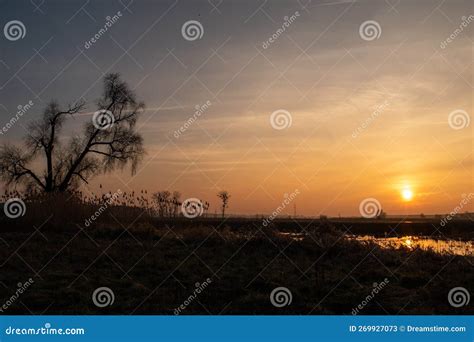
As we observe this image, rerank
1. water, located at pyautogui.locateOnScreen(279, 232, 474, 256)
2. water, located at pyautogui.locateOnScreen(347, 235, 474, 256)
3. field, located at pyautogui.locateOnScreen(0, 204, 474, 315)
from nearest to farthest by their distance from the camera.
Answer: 1. field, located at pyautogui.locateOnScreen(0, 204, 474, 315)
2. water, located at pyautogui.locateOnScreen(279, 232, 474, 256)
3. water, located at pyautogui.locateOnScreen(347, 235, 474, 256)

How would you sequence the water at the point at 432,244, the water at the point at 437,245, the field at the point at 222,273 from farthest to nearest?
the water at the point at 437,245 < the water at the point at 432,244 < the field at the point at 222,273

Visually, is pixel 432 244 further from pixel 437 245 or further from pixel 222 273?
pixel 222 273

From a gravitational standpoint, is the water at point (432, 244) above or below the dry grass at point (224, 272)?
above

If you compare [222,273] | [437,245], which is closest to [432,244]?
[437,245]

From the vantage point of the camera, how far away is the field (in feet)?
30.4

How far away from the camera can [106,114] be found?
33594mm

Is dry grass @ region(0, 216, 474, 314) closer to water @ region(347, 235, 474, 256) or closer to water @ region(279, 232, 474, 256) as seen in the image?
water @ region(279, 232, 474, 256)

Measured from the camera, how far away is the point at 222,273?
38.0ft

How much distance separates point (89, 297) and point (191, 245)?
19.5 feet

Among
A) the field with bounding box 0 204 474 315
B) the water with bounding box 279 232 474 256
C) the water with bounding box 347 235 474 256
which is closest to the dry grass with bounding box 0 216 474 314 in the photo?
the field with bounding box 0 204 474 315

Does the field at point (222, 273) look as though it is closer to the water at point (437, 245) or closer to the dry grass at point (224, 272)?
the dry grass at point (224, 272)

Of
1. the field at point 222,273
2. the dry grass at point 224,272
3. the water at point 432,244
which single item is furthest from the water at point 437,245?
the dry grass at point 224,272

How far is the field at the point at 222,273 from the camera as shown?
30.4 feet

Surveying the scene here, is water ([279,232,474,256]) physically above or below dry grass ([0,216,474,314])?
above
